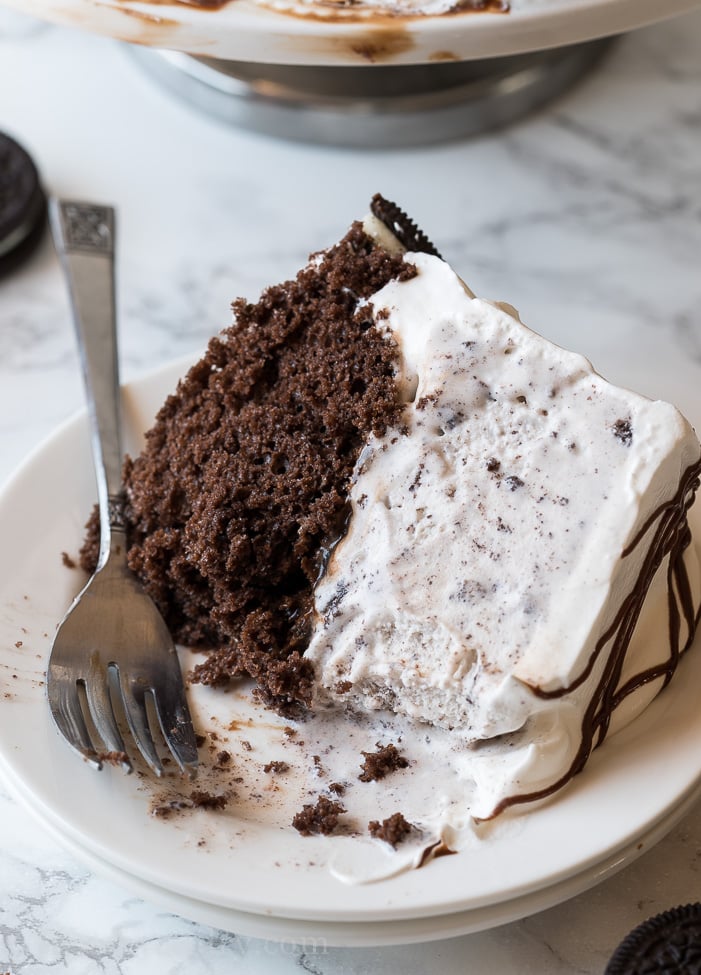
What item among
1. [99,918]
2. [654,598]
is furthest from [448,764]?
[99,918]

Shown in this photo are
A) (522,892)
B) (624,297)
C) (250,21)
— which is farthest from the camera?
(624,297)

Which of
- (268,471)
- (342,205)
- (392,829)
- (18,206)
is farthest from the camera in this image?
(342,205)

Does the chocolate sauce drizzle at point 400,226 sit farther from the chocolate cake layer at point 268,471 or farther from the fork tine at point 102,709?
the fork tine at point 102,709

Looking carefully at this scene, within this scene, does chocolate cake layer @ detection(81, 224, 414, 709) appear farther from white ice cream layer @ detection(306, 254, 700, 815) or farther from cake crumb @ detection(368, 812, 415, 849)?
cake crumb @ detection(368, 812, 415, 849)

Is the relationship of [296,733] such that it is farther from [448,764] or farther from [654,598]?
[654,598]

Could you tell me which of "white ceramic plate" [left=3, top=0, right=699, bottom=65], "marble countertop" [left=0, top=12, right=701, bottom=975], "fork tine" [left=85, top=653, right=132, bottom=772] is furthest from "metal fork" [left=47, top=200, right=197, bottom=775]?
"white ceramic plate" [left=3, top=0, right=699, bottom=65]

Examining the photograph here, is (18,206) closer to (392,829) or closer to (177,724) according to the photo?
(177,724)

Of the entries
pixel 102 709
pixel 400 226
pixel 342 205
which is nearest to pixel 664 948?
pixel 102 709
